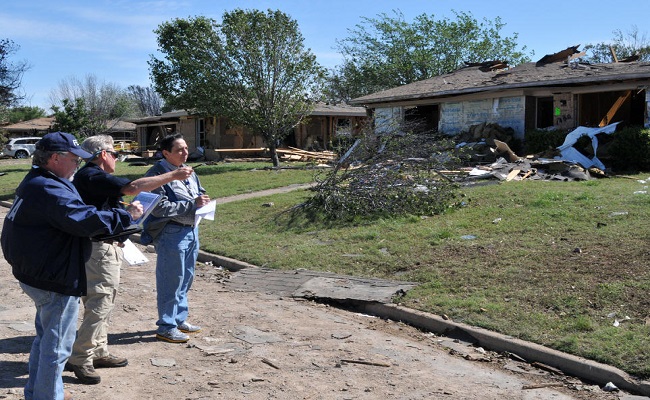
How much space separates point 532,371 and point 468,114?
19.2 meters

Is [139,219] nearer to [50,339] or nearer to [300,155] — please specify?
[50,339]

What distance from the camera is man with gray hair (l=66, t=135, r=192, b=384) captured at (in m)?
4.74

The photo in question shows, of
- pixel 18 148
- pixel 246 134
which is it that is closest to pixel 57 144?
pixel 246 134

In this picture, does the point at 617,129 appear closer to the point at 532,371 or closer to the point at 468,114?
the point at 468,114

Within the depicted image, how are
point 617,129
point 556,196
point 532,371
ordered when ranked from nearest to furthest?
point 532,371, point 556,196, point 617,129

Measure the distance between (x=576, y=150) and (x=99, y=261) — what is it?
16003 millimetres

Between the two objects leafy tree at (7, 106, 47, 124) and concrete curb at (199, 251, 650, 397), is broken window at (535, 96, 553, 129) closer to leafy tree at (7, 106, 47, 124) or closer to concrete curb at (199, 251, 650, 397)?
concrete curb at (199, 251, 650, 397)

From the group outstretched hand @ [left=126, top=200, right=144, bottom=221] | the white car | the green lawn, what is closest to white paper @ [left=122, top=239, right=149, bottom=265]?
outstretched hand @ [left=126, top=200, right=144, bottom=221]

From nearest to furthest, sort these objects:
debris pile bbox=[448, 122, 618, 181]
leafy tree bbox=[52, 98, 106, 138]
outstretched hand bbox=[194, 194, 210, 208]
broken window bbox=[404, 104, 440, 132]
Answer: outstretched hand bbox=[194, 194, 210, 208], debris pile bbox=[448, 122, 618, 181], broken window bbox=[404, 104, 440, 132], leafy tree bbox=[52, 98, 106, 138]

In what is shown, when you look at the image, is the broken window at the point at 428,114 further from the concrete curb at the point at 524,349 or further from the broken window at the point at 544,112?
the concrete curb at the point at 524,349

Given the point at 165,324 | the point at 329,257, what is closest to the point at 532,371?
the point at 165,324

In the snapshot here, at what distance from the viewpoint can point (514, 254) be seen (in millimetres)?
8297

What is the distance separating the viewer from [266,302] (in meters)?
7.61

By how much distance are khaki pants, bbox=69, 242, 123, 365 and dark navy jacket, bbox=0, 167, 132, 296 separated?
87 centimetres
